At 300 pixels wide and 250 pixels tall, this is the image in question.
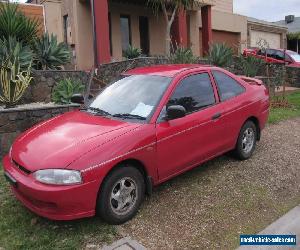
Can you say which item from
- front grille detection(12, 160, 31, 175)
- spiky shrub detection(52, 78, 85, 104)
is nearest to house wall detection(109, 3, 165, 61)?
spiky shrub detection(52, 78, 85, 104)

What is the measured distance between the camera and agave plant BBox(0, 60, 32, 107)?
7527 mm

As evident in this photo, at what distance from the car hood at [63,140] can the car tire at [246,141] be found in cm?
223

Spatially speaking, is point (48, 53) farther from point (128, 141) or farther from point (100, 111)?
point (128, 141)

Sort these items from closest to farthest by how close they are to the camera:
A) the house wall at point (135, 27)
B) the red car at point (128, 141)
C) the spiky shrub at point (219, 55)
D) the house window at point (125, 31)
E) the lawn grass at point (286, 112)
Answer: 1. the red car at point (128, 141)
2. the lawn grass at point (286, 112)
3. the spiky shrub at point (219, 55)
4. the house wall at point (135, 27)
5. the house window at point (125, 31)

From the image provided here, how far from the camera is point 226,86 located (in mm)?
5742

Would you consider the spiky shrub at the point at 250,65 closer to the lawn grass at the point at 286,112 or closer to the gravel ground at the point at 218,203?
the lawn grass at the point at 286,112

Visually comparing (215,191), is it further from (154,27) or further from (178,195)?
(154,27)

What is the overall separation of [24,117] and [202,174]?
339 cm

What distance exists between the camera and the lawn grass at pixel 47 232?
377 cm

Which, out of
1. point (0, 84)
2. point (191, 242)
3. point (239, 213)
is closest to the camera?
point (191, 242)

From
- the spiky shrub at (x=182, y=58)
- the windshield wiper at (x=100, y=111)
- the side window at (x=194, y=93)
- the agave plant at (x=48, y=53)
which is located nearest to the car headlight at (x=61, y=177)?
the windshield wiper at (x=100, y=111)

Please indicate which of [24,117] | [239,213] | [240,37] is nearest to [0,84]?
[24,117]

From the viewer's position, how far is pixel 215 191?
197 inches

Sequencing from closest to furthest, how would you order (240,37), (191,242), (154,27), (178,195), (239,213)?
1. (191,242)
2. (239,213)
3. (178,195)
4. (154,27)
5. (240,37)
